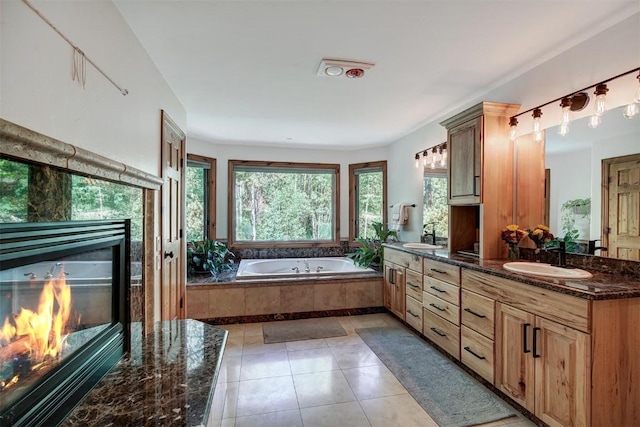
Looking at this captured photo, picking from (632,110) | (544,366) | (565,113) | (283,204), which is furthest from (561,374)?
(283,204)

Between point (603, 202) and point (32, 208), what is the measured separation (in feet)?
9.37

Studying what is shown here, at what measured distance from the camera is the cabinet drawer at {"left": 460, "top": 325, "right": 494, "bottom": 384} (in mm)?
2035

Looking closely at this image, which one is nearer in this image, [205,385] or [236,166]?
[205,385]

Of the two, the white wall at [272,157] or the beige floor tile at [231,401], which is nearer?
the beige floor tile at [231,401]

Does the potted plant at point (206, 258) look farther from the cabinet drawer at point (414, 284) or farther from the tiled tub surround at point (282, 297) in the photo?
the cabinet drawer at point (414, 284)

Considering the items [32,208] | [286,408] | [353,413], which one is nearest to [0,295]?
[32,208]

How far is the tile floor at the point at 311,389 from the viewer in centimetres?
177

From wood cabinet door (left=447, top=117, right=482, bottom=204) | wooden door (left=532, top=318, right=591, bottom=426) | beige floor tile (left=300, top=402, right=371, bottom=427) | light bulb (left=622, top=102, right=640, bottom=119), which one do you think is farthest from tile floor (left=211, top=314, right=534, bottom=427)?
light bulb (left=622, top=102, right=640, bottom=119)

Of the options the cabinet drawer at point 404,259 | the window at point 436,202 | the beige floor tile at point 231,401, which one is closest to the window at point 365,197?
the window at point 436,202

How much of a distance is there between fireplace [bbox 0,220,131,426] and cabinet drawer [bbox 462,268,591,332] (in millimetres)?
2202

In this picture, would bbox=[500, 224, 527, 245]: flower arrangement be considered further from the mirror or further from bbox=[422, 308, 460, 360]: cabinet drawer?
bbox=[422, 308, 460, 360]: cabinet drawer

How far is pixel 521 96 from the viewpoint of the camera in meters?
2.38

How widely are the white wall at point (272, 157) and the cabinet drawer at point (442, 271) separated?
187cm

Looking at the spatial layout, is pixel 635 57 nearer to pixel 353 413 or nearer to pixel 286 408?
pixel 353 413
